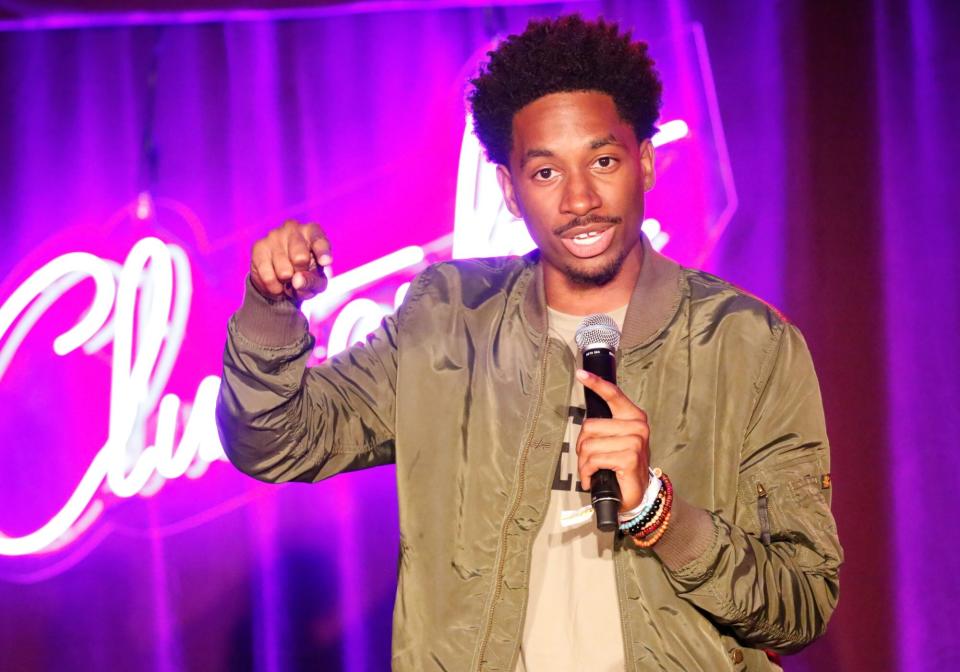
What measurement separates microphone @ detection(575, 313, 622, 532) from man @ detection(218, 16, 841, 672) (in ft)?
0.12

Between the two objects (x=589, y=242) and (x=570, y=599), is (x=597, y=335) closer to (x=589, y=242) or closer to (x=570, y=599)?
(x=589, y=242)

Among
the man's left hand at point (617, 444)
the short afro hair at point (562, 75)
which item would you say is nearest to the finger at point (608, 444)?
the man's left hand at point (617, 444)

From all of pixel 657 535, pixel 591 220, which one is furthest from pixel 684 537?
pixel 591 220

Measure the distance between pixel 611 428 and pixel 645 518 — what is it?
0.55 feet

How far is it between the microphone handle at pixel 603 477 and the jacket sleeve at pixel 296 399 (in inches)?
19.5

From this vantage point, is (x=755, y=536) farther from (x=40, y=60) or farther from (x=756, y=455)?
(x=40, y=60)

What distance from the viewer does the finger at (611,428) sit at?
132 cm

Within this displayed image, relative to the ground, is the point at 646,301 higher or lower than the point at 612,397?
higher

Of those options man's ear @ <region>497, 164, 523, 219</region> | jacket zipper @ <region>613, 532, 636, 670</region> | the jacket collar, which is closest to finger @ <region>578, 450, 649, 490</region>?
jacket zipper @ <region>613, 532, 636, 670</region>

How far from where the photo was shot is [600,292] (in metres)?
1.87

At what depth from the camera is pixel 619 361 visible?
175 centimetres

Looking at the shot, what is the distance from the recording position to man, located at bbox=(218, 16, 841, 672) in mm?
1538

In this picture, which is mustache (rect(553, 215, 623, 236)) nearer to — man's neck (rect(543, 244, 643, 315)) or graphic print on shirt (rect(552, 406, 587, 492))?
man's neck (rect(543, 244, 643, 315))

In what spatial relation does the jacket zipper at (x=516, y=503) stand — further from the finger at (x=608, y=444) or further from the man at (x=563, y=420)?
the finger at (x=608, y=444)
